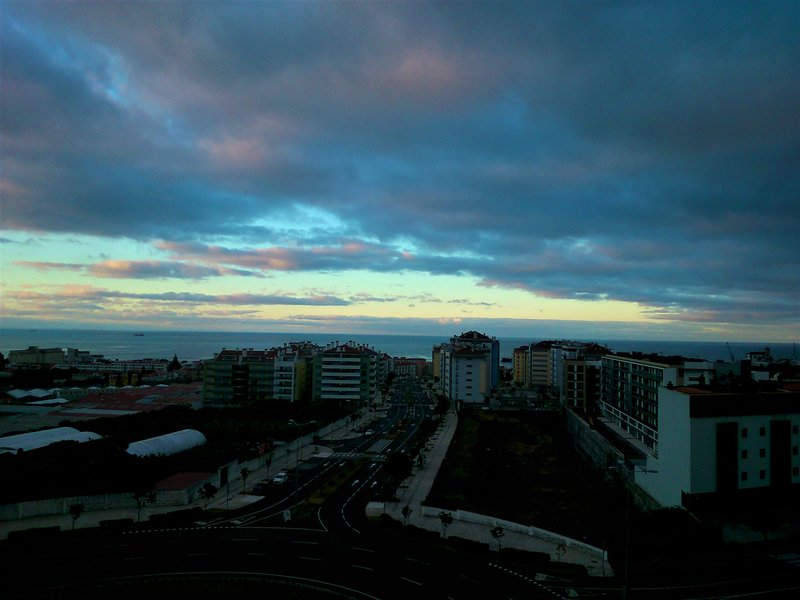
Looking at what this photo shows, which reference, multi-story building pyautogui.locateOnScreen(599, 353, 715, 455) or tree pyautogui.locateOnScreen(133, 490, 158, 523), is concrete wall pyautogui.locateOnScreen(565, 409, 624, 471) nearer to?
multi-story building pyautogui.locateOnScreen(599, 353, 715, 455)

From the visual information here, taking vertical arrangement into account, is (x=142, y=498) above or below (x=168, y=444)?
above

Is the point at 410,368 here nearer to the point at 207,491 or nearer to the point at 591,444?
the point at 591,444

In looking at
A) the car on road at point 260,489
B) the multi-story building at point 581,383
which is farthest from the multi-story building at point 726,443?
the multi-story building at point 581,383

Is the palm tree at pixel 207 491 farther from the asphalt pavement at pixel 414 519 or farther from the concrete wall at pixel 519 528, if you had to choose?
→ the concrete wall at pixel 519 528

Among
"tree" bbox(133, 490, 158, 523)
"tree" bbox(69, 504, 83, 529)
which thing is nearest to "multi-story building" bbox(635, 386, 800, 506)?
"tree" bbox(133, 490, 158, 523)

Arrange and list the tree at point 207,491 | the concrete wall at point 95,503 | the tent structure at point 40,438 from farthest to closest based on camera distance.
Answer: the tent structure at point 40,438
the tree at point 207,491
the concrete wall at point 95,503

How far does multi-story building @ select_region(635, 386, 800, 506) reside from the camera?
30.4m

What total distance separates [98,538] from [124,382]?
317 feet

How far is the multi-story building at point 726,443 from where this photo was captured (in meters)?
30.4

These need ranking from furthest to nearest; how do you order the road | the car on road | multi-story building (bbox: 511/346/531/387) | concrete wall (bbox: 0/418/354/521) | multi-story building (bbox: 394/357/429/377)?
multi-story building (bbox: 394/357/429/377)
multi-story building (bbox: 511/346/531/387)
the car on road
concrete wall (bbox: 0/418/354/521)
the road

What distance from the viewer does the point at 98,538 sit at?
85.0 feet

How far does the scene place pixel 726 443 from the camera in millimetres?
30797

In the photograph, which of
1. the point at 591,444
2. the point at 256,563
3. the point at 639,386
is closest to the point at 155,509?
the point at 256,563

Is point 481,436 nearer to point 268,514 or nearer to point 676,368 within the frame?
point 676,368
